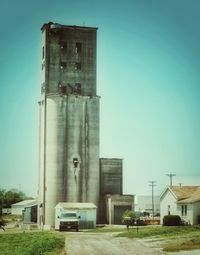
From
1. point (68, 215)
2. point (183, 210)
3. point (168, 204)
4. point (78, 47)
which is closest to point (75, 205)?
point (68, 215)

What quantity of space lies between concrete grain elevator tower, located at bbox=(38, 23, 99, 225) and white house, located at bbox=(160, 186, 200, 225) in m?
9.12

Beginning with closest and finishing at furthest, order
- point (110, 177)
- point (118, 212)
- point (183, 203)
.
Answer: point (183, 203)
point (118, 212)
point (110, 177)

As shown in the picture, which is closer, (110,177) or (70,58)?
(70,58)

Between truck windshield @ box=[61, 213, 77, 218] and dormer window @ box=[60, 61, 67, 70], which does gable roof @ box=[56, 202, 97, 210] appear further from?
dormer window @ box=[60, 61, 67, 70]

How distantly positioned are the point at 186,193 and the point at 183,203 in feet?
11.7

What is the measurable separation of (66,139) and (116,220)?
1212 centimetres

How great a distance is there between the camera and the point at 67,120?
→ 215 ft

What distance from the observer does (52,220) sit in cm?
6494

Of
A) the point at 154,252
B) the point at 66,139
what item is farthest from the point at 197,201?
the point at 154,252

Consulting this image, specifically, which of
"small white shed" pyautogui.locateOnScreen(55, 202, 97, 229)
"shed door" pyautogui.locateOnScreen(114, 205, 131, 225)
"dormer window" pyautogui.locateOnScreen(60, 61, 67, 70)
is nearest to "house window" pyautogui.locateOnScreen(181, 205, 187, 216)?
"shed door" pyautogui.locateOnScreen(114, 205, 131, 225)

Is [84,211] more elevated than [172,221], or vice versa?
[84,211]

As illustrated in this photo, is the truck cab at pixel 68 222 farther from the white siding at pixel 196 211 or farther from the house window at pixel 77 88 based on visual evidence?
the house window at pixel 77 88

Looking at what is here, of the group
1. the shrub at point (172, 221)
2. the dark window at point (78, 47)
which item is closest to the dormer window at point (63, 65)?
the dark window at point (78, 47)

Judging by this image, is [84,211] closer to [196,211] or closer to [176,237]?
[196,211]
